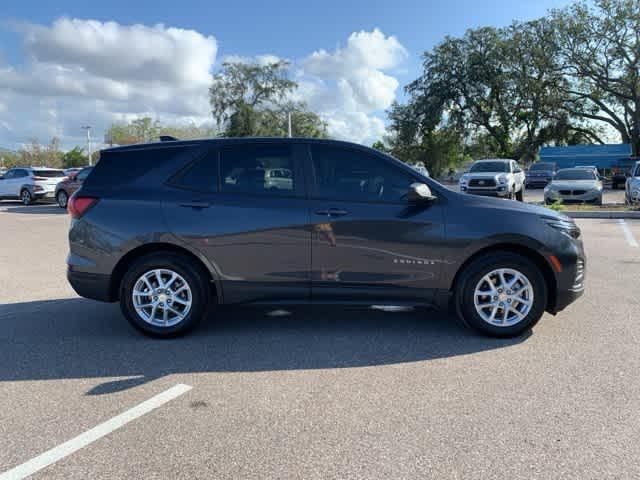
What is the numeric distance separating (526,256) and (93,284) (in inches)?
151

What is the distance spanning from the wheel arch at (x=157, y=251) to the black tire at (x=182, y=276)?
0.13ft

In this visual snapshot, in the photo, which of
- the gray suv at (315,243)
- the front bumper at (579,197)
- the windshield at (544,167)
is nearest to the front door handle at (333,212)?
the gray suv at (315,243)

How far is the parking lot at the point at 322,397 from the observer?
8.64ft

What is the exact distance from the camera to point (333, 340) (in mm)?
4449

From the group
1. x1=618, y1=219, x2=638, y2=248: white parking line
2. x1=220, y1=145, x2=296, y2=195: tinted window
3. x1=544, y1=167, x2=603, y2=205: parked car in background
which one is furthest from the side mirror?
x1=544, y1=167, x2=603, y2=205: parked car in background

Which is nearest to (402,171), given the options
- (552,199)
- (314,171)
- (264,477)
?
(314,171)

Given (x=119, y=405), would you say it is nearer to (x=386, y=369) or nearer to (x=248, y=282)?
(x=248, y=282)

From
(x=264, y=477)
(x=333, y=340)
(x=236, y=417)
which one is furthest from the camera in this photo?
(x=333, y=340)

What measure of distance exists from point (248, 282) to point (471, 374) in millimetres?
1982

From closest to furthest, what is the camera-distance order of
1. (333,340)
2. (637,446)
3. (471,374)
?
(637,446) → (471,374) → (333,340)

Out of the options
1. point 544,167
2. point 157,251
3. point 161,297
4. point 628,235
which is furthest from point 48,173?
point 544,167

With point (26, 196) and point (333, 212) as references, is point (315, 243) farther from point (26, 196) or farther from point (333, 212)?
point (26, 196)

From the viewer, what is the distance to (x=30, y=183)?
2245cm

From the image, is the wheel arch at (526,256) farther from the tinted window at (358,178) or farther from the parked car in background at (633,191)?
the parked car in background at (633,191)
